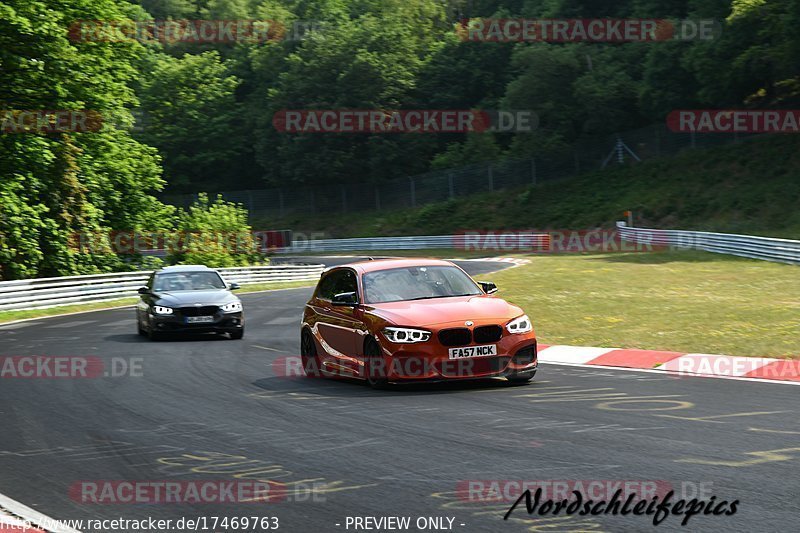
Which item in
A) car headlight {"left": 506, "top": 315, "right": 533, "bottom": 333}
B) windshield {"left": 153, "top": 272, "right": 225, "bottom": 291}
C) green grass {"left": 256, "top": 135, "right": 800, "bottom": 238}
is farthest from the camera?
green grass {"left": 256, "top": 135, "right": 800, "bottom": 238}

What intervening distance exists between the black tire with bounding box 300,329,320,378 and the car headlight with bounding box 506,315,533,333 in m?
3.16

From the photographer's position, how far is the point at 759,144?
64500 mm

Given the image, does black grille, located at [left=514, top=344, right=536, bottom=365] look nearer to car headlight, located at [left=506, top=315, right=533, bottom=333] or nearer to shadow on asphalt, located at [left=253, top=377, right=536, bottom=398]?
car headlight, located at [left=506, top=315, right=533, bottom=333]

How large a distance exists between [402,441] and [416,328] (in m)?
3.17

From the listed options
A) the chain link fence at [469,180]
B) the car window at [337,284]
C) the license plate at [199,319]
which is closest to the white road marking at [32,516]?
the car window at [337,284]

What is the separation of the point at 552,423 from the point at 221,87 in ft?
288

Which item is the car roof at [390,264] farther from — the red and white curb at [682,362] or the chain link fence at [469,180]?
the chain link fence at [469,180]

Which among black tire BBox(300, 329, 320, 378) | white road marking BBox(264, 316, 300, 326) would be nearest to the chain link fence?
white road marking BBox(264, 316, 300, 326)

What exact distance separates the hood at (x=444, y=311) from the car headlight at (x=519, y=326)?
0.20 feet

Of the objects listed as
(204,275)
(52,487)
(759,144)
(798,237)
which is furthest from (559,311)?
(759,144)

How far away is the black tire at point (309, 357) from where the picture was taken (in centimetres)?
1459

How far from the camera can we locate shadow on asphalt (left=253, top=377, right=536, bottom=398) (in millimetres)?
A: 12539

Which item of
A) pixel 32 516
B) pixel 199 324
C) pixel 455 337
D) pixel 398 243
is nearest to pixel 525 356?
pixel 455 337

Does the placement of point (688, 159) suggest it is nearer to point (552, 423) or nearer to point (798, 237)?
point (798, 237)
